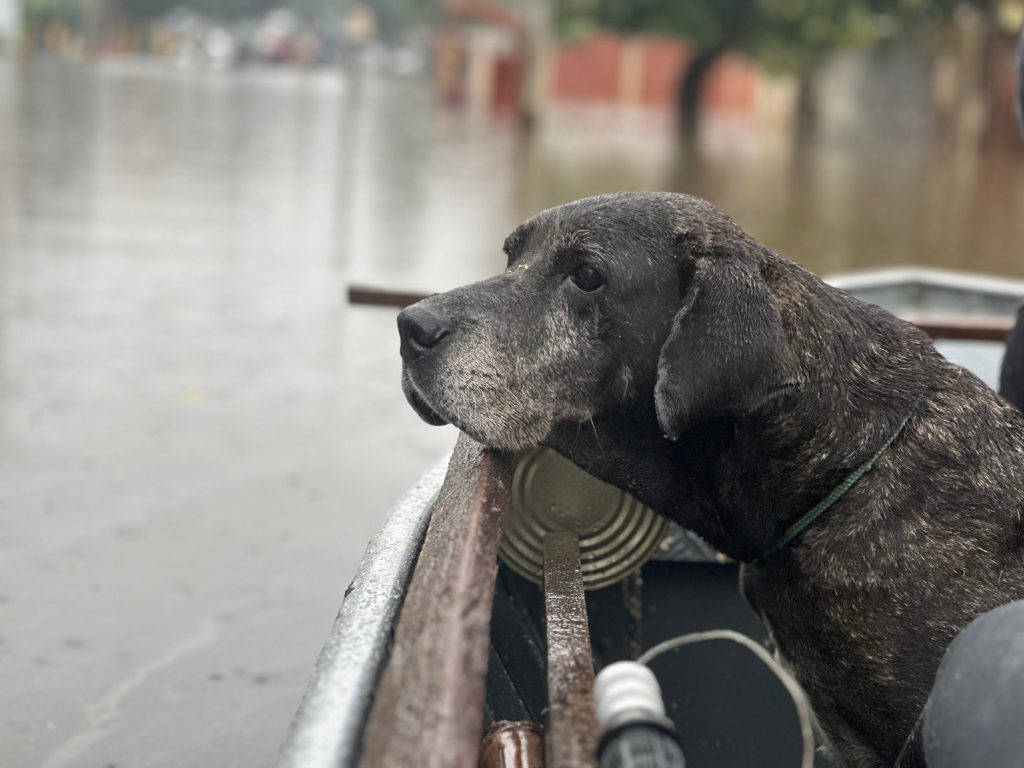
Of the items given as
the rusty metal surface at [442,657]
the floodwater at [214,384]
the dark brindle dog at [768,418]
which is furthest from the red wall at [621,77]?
the rusty metal surface at [442,657]

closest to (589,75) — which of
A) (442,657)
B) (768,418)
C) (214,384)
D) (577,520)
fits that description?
(214,384)

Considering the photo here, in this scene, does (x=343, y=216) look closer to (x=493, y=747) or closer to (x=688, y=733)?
(x=688, y=733)

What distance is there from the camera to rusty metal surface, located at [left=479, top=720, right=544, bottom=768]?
8.10 ft

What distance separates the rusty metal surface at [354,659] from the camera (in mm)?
2127

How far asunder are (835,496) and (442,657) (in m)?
1.37

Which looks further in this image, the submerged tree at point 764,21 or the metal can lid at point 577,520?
the submerged tree at point 764,21

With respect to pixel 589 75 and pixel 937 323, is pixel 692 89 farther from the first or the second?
pixel 937 323

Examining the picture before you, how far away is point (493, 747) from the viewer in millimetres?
2521

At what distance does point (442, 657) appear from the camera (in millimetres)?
2115

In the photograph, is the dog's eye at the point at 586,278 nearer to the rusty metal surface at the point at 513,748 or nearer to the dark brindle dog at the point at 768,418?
the dark brindle dog at the point at 768,418

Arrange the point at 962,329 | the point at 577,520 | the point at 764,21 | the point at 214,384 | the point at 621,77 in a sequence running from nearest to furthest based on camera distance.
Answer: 1. the point at 577,520
2. the point at 962,329
3. the point at 214,384
4. the point at 764,21
5. the point at 621,77

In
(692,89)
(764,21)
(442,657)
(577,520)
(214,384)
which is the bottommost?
(692,89)

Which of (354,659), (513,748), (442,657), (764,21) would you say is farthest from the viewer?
(764,21)

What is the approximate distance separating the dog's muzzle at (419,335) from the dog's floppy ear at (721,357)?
504mm
